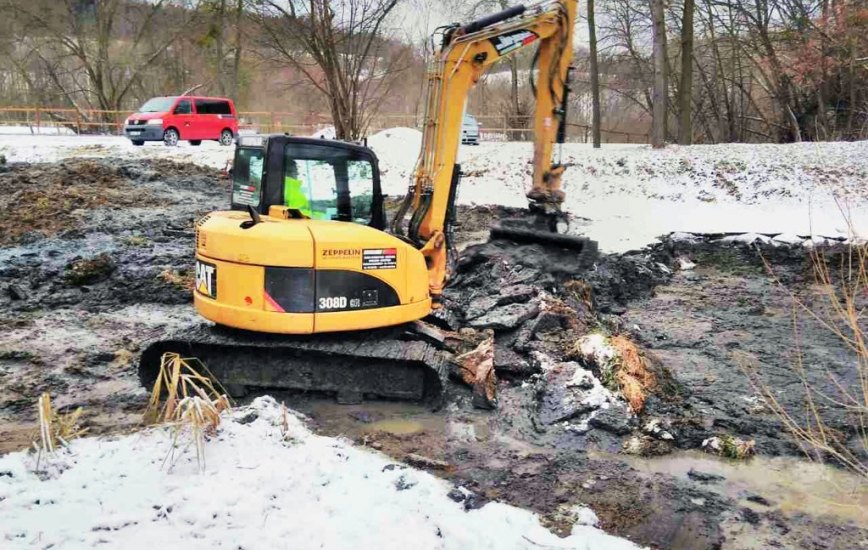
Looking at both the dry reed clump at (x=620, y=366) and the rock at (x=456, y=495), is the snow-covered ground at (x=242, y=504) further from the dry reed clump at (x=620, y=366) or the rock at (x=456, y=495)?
the dry reed clump at (x=620, y=366)

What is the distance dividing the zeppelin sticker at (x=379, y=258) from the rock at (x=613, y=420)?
2.09 meters

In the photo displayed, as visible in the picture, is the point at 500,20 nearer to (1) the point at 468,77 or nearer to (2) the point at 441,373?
(1) the point at 468,77

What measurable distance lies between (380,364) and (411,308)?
0.56 meters

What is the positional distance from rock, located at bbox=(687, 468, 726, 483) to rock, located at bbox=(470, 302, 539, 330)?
98.0 inches

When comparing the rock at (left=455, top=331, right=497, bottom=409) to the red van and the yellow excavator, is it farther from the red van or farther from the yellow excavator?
the red van

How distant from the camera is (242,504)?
13.0ft

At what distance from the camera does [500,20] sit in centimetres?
673

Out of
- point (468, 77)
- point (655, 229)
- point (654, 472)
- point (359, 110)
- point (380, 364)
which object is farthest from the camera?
point (359, 110)

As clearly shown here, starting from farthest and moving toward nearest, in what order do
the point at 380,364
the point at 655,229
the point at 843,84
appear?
the point at 843,84, the point at 655,229, the point at 380,364

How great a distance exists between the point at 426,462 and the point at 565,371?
1774 millimetres

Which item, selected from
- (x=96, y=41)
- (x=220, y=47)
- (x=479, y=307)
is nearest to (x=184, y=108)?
(x=220, y=47)

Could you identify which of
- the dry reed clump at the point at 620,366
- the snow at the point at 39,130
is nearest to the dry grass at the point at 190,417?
the dry reed clump at the point at 620,366

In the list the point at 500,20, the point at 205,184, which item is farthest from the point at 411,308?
the point at 205,184

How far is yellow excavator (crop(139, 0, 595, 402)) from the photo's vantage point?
17.9 feet
